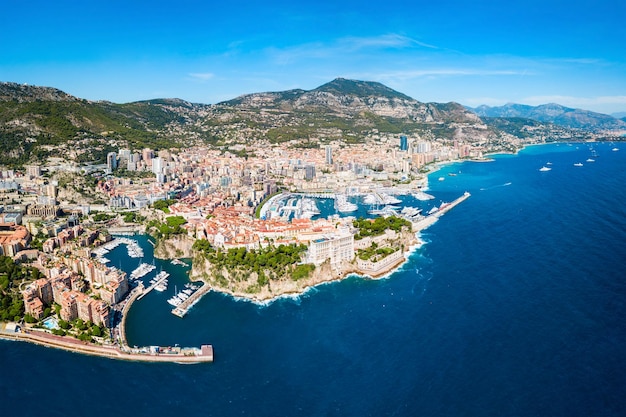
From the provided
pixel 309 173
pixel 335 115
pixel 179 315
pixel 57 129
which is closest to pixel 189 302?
pixel 179 315

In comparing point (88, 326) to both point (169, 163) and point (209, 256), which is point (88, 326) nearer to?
point (209, 256)

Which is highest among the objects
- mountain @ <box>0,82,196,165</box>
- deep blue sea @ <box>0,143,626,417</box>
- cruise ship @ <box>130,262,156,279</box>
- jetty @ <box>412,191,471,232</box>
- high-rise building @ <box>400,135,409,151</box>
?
mountain @ <box>0,82,196,165</box>

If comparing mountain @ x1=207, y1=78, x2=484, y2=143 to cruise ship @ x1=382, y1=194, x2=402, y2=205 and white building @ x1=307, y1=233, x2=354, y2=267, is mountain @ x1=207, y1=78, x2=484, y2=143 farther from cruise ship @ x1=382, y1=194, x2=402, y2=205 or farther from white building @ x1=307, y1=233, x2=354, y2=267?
white building @ x1=307, y1=233, x2=354, y2=267

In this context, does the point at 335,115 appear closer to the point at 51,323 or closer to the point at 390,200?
the point at 390,200

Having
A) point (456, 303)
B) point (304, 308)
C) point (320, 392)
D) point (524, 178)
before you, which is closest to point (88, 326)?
point (304, 308)

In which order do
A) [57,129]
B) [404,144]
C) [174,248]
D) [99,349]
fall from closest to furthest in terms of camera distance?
[99,349] < [174,248] < [57,129] < [404,144]

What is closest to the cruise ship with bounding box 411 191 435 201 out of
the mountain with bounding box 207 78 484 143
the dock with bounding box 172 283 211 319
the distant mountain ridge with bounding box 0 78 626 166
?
the dock with bounding box 172 283 211 319
